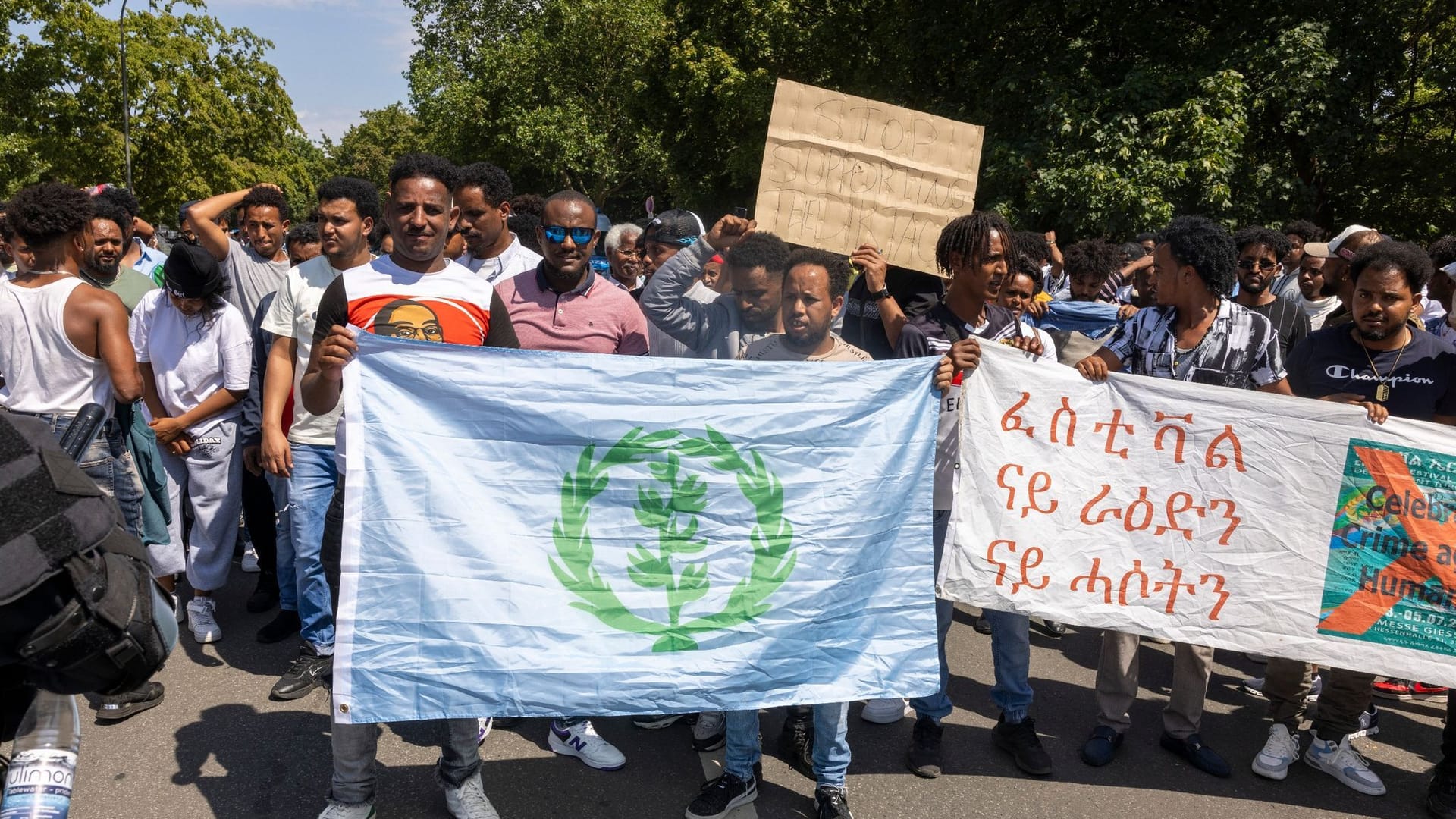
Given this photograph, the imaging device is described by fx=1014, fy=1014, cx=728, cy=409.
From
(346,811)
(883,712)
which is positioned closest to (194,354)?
(346,811)

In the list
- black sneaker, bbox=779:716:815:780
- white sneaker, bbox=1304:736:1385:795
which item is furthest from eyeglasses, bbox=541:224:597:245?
white sneaker, bbox=1304:736:1385:795

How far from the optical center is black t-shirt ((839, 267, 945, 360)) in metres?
4.38

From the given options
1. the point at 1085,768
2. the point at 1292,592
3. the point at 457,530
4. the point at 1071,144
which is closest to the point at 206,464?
the point at 457,530

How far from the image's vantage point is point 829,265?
12.6ft

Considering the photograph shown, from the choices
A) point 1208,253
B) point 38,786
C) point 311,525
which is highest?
point 1208,253

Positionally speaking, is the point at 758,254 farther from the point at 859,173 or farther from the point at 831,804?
the point at 831,804

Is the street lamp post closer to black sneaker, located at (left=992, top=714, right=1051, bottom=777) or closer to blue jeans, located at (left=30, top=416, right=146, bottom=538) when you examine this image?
blue jeans, located at (left=30, top=416, right=146, bottom=538)

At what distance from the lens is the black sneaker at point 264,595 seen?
5406mm

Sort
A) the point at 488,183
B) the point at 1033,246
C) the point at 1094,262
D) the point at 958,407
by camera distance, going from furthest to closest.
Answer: the point at 1094,262 < the point at 1033,246 < the point at 488,183 < the point at 958,407

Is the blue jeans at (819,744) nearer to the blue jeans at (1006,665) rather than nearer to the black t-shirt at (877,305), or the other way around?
the blue jeans at (1006,665)

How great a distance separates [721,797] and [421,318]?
1920 millimetres

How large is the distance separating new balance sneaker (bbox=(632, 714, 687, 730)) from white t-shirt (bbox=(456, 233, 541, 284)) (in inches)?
86.6

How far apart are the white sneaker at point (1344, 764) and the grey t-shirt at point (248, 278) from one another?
5639 mm

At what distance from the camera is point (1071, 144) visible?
13273 mm
